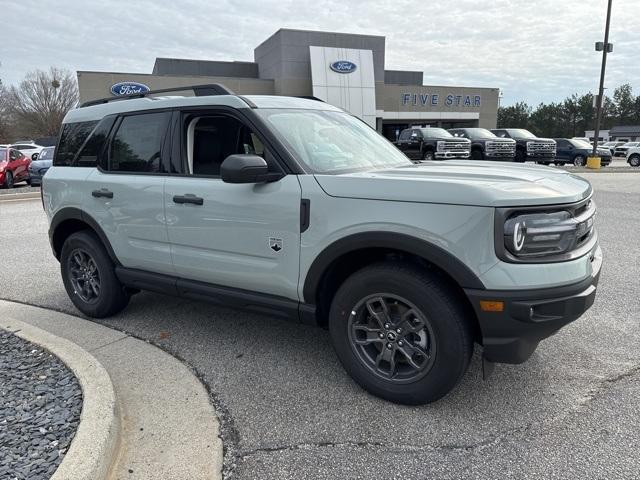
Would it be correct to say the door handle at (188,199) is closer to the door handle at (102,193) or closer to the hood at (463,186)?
the door handle at (102,193)

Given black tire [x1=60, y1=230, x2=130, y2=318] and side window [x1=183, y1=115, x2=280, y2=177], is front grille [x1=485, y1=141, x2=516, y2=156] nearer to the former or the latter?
Answer: side window [x1=183, y1=115, x2=280, y2=177]

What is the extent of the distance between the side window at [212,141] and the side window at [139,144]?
26cm

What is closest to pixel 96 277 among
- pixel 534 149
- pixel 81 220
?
pixel 81 220

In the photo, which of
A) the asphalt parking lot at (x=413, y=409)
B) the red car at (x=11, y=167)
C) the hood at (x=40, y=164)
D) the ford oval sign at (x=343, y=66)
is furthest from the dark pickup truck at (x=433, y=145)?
the ford oval sign at (x=343, y=66)

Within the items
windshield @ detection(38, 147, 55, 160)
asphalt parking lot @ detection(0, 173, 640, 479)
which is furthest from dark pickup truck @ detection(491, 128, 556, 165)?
asphalt parking lot @ detection(0, 173, 640, 479)

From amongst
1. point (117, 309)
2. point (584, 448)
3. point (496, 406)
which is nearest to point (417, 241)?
point (496, 406)

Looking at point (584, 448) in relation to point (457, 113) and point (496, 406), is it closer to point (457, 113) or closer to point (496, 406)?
point (496, 406)

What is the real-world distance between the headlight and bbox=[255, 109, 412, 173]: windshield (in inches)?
47.8

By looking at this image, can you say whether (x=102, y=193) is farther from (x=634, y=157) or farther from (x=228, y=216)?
(x=634, y=157)

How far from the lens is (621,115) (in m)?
90.5

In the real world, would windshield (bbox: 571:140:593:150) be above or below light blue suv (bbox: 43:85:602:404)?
below

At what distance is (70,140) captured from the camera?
4758 millimetres

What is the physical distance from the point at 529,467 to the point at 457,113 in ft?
150

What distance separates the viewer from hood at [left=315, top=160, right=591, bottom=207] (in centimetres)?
258
